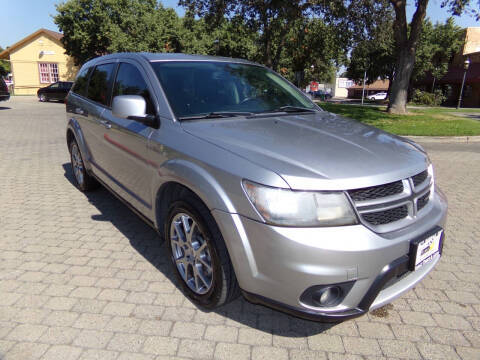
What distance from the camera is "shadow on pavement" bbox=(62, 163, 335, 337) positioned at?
2.43 metres

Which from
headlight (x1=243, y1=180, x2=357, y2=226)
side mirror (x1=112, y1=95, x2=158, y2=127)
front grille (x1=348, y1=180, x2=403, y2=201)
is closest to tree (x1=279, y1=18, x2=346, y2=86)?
side mirror (x1=112, y1=95, x2=158, y2=127)

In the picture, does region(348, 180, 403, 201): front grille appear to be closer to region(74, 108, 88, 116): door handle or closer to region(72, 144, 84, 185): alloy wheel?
region(74, 108, 88, 116): door handle

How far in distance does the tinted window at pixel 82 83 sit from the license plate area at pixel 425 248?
13.7 feet

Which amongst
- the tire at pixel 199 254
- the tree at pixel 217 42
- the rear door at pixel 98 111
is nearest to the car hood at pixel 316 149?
the tire at pixel 199 254

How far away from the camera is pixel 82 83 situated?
15.7 feet

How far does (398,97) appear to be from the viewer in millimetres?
15766

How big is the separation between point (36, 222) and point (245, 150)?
127 inches

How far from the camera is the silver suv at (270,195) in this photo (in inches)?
74.5

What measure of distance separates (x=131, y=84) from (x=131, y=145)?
614 millimetres

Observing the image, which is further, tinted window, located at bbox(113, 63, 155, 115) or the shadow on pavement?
tinted window, located at bbox(113, 63, 155, 115)

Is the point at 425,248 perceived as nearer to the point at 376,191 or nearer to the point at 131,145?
the point at 376,191

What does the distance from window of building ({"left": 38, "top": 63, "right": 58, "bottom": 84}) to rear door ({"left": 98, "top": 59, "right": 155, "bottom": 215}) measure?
39287 mm

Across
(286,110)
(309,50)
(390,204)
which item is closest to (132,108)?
(286,110)

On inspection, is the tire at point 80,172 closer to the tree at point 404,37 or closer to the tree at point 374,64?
the tree at point 404,37
